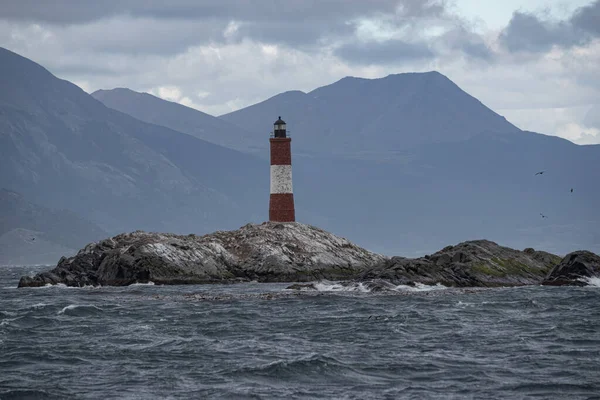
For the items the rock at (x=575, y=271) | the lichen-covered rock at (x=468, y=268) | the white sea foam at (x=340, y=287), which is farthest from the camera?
the rock at (x=575, y=271)

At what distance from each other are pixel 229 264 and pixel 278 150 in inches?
544

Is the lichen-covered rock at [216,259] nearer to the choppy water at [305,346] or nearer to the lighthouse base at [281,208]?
the lighthouse base at [281,208]

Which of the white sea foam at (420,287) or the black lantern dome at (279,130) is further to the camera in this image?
the black lantern dome at (279,130)

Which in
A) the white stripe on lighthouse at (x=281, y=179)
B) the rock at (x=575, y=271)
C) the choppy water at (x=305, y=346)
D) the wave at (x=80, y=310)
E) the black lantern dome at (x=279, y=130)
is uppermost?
the black lantern dome at (x=279, y=130)

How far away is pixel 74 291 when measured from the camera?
72.9 m

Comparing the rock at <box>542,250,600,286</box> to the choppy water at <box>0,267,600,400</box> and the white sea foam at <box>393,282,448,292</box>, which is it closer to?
the white sea foam at <box>393,282,448,292</box>

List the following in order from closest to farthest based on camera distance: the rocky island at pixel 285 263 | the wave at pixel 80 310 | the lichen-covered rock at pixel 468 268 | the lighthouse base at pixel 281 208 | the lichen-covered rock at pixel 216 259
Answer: the wave at pixel 80 310 → the lichen-covered rock at pixel 468 268 → the rocky island at pixel 285 263 → the lichen-covered rock at pixel 216 259 → the lighthouse base at pixel 281 208

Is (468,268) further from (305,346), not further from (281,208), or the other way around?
(305,346)

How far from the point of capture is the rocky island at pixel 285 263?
72.9 m

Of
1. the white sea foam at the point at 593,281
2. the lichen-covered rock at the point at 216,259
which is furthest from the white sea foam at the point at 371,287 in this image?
the lichen-covered rock at the point at 216,259

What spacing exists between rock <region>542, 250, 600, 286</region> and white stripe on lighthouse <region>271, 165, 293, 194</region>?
2707cm

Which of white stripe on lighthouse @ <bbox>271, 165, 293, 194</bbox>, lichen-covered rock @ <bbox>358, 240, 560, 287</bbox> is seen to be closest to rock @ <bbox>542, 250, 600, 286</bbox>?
lichen-covered rock @ <bbox>358, 240, 560, 287</bbox>

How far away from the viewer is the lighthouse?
94.1 m

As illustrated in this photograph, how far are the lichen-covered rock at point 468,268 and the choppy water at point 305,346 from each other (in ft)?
23.2
